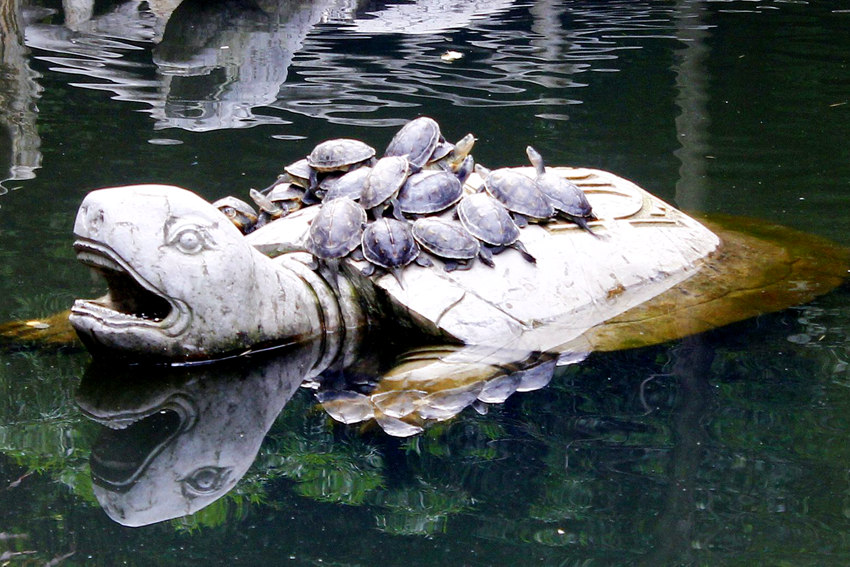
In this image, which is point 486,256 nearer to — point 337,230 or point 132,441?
point 337,230

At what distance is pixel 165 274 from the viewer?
192 inches

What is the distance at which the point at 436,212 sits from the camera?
5629mm

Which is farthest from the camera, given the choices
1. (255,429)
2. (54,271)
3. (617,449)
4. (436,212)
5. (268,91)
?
(268,91)

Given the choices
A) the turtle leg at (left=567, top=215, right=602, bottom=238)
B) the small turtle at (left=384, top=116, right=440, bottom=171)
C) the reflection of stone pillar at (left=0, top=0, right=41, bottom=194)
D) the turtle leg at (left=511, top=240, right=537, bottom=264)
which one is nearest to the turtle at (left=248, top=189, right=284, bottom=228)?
the small turtle at (left=384, top=116, right=440, bottom=171)

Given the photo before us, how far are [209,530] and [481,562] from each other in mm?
980

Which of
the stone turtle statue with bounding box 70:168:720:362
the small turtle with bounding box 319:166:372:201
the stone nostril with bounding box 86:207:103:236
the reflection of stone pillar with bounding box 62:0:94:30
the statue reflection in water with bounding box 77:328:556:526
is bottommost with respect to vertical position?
the statue reflection in water with bounding box 77:328:556:526

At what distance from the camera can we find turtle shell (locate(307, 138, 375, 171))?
6043mm

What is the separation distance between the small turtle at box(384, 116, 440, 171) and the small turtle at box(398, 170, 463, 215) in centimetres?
18

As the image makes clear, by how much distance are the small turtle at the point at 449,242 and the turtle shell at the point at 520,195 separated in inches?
15.1

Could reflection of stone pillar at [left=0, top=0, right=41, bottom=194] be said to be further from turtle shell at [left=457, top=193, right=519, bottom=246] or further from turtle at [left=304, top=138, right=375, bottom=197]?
turtle shell at [left=457, top=193, right=519, bottom=246]

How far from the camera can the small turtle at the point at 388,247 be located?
5312 millimetres

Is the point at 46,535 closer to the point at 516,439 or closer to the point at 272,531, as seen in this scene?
the point at 272,531

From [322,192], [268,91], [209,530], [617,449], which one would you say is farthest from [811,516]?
[268,91]

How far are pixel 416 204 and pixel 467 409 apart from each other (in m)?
1.45
